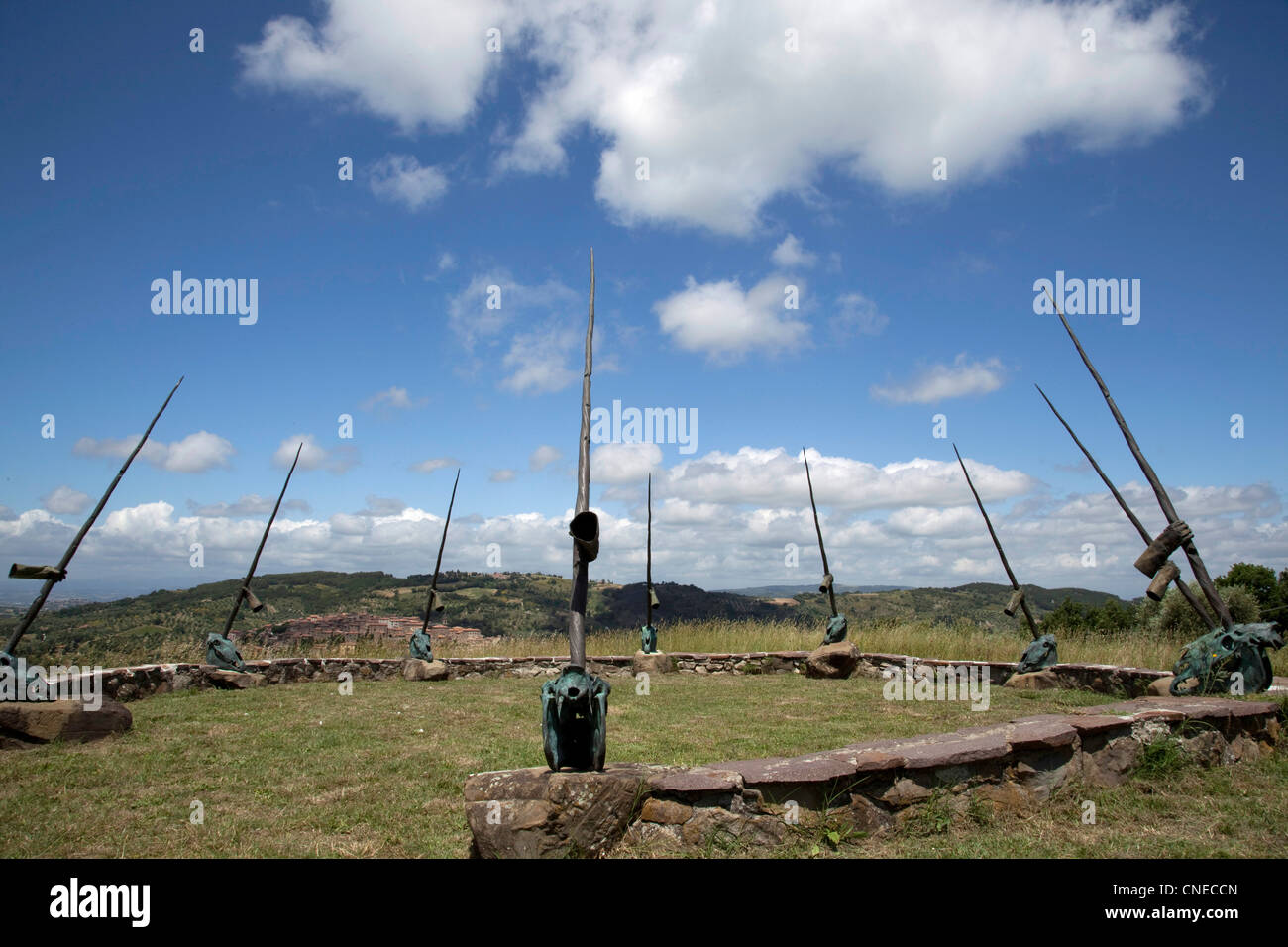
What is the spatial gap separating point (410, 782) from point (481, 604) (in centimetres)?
3358

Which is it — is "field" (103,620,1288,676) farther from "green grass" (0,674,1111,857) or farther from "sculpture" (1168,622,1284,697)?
"sculpture" (1168,622,1284,697)

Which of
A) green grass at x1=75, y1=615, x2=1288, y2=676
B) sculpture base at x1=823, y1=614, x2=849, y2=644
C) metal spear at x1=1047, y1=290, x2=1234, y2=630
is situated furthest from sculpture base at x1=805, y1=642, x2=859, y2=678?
metal spear at x1=1047, y1=290, x2=1234, y2=630

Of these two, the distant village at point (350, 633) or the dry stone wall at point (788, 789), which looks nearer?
the dry stone wall at point (788, 789)

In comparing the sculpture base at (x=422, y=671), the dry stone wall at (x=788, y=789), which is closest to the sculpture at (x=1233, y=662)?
the dry stone wall at (x=788, y=789)

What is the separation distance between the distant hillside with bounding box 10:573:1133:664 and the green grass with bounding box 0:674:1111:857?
8.81m

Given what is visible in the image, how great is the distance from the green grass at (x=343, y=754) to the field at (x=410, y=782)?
2cm

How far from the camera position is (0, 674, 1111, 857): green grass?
440cm

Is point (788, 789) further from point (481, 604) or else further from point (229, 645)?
point (481, 604)

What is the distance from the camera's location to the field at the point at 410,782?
4105 millimetres

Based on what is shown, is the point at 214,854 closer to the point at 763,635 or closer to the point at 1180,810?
the point at 1180,810

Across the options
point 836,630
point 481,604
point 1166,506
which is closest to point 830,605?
point 836,630

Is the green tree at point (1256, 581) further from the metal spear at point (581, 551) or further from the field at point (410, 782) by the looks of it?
the metal spear at point (581, 551)
